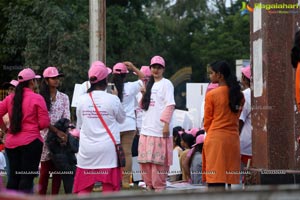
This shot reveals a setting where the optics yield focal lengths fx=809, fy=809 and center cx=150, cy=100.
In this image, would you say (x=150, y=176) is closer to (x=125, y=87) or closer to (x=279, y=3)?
(x=125, y=87)

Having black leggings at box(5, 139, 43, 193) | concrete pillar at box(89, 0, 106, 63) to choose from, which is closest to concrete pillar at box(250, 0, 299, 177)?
black leggings at box(5, 139, 43, 193)

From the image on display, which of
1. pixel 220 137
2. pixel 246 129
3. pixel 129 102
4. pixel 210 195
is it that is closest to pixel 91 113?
pixel 220 137

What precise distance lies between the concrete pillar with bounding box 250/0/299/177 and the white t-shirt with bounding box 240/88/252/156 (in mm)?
603

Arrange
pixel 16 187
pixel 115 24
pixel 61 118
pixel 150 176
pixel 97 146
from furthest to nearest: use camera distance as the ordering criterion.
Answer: pixel 115 24 → pixel 150 176 → pixel 61 118 → pixel 16 187 → pixel 97 146

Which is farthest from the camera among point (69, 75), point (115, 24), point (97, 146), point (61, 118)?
point (115, 24)

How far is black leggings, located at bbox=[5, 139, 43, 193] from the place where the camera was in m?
9.45

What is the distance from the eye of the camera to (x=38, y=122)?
374 inches

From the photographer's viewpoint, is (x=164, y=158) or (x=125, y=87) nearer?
(x=164, y=158)

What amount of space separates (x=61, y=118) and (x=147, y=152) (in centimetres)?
131

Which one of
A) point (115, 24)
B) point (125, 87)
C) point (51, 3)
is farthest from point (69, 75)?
point (125, 87)

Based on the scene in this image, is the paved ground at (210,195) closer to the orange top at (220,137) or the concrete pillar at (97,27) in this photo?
the orange top at (220,137)

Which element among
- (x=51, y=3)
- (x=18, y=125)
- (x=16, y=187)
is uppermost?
(x=51, y=3)

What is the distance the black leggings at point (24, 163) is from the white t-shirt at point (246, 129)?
2472mm

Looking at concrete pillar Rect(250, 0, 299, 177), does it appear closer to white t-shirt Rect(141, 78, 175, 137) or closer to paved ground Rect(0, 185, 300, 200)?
white t-shirt Rect(141, 78, 175, 137)
